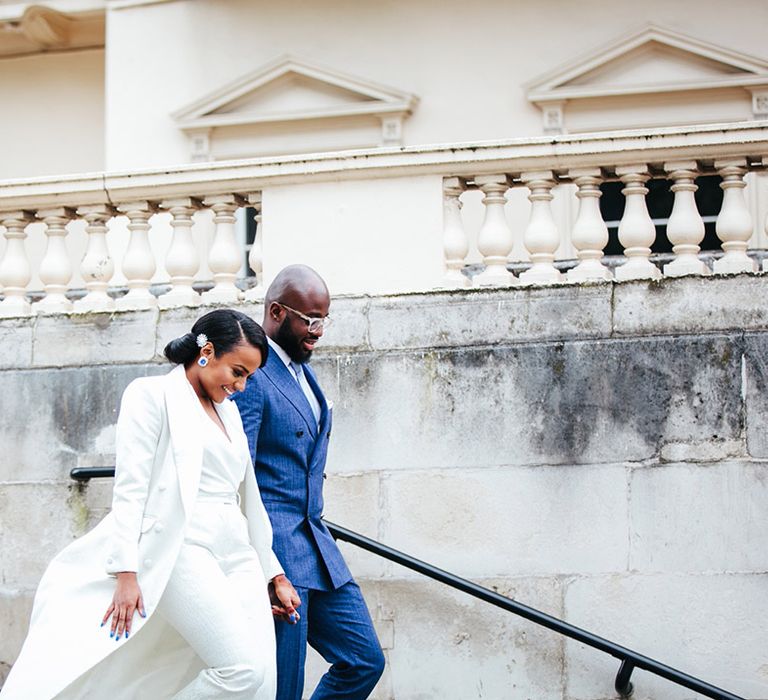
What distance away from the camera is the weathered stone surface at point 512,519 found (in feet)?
22.0

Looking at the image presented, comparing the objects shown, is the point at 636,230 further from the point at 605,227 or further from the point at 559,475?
the point at 559,475

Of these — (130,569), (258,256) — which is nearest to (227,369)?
(130,569)

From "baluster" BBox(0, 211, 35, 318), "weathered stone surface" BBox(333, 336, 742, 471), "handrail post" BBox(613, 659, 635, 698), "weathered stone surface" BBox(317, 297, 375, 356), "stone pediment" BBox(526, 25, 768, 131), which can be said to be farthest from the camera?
"stone pediment" BBox(526, 25, 768, 131)

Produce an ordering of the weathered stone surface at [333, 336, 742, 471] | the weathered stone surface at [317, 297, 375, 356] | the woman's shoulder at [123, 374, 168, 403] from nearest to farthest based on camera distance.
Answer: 1. the woman's shoulder at [123, 374, 168, 403]
2. the weathered stone surface at [333, 336, 742, 471]
3. the weathered stone surface at [317, 297, 375, 356]

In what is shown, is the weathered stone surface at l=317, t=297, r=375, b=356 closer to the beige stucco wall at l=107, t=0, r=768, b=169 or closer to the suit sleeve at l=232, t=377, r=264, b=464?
the suit sleeve at l=232, t=377, r=264, b=464

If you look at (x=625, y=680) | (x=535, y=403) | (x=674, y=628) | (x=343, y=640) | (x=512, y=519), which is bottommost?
(x=625, y=680)

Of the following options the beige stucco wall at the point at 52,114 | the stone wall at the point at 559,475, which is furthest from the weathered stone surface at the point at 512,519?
the beige stucco wall at the point at 52,114

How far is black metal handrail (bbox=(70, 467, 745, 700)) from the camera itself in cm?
621

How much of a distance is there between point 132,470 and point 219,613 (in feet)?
1.81

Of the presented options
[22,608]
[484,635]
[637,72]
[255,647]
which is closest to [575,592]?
[484,635]

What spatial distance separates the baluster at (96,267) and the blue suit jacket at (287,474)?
8.28 ft

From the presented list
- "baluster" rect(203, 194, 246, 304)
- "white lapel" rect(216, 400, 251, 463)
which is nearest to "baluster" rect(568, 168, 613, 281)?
"baluster" rect(203, 194, 246, 304)

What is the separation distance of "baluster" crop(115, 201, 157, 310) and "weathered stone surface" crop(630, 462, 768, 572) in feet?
8.99

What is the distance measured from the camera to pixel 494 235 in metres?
7.14
